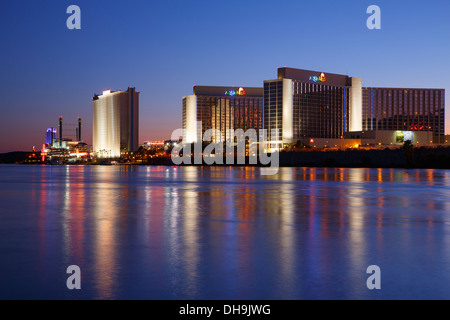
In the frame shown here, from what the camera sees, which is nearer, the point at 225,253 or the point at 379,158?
the point at 225,253

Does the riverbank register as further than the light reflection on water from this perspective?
Yes

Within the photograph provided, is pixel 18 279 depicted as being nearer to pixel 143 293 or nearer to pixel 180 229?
pixel 143 293

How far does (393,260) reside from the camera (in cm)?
1014

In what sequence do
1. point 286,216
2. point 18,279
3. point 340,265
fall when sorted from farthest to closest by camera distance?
point 286,216
point 340,265
point 18,279

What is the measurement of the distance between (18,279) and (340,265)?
6.31 metres

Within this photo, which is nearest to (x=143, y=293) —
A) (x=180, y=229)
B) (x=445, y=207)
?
(x=180, y=229)

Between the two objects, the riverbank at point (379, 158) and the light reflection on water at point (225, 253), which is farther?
A: the riverbank at point (379, 158)

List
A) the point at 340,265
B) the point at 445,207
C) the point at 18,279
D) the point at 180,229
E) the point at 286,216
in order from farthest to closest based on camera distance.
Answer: the point at 445,207 < the point at 286,216 < the point at 180,229 < the point at 340,265 < the point at 18,279

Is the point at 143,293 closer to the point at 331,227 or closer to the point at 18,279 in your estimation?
the point at 18,279

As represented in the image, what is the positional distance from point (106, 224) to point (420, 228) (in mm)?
10494

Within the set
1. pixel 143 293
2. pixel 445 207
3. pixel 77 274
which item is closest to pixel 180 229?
pixel 77 274

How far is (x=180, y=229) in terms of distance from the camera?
1467 centimetres

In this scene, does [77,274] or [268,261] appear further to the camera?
[268,261]
